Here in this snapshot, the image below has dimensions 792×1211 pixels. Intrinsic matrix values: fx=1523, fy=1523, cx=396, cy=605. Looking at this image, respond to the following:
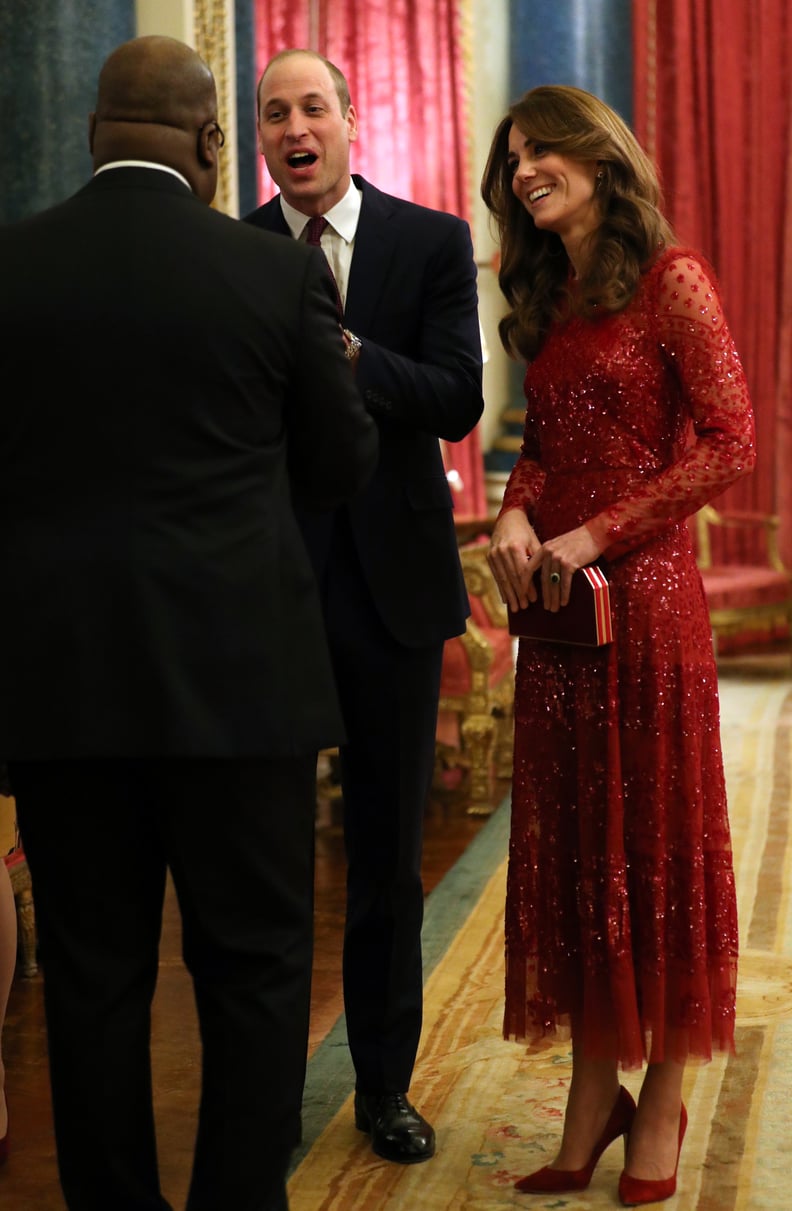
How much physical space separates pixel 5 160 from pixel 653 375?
9.59 ft

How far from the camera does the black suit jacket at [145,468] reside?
72.3 inches

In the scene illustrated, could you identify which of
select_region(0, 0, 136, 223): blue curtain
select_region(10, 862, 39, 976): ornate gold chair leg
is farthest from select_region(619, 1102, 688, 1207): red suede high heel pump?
select_region(0, 0, 136, 223): blue curtain

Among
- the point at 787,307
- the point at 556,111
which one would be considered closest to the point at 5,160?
the point at 556,111

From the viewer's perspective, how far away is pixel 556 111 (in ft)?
8.36

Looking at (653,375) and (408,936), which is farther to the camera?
(408,936)

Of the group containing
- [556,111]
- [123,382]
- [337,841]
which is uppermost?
[556,111]

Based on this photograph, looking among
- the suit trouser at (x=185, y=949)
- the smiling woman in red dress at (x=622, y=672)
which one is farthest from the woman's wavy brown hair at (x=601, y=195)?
the suit trouser at (x=185, y=949)

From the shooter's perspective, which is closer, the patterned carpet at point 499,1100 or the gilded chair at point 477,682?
the patterned carpet at point 499,1100

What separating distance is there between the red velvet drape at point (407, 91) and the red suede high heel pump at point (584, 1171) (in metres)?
5.80

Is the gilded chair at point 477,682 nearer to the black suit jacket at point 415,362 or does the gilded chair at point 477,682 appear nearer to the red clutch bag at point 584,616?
the black suit jacket at point 415,362

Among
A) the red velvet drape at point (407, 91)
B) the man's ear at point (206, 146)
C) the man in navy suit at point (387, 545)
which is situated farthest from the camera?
the red velvet drape at point (407, 91)

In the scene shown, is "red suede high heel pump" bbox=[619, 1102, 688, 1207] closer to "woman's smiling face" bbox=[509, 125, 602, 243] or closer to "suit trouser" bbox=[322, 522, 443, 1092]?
"suit trouser" bbox=[322, 522, 443, 1092]

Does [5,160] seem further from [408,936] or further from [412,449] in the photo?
[408,936]

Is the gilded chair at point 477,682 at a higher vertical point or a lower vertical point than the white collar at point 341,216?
lower
